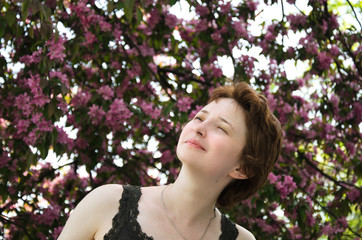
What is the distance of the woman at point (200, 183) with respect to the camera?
195 cm

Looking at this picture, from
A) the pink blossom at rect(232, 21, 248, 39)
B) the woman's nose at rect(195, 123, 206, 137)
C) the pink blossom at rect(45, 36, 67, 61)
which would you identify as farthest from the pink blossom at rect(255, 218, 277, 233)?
the woman's nose at rect(195, 123, 206, 137)

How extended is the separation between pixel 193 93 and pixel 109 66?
0.66 metres

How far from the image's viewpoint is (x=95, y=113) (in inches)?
118

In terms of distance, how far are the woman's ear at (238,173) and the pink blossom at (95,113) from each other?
1.08 metres

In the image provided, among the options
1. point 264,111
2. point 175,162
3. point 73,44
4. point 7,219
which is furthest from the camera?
point 175,162

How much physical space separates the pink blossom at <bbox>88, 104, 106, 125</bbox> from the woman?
0.94m

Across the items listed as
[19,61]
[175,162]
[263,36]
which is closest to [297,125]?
[263,36]

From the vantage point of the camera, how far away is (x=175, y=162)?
362cm

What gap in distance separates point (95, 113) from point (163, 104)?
1.79 ft

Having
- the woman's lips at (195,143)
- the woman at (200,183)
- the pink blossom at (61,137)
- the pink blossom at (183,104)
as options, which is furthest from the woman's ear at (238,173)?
the pink blossom at (183,104)

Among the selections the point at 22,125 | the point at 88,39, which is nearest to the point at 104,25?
the point at 88,39

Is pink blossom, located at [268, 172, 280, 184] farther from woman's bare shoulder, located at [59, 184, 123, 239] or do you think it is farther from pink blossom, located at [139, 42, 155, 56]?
woman's bare shoulder, located at [59, 184, 123, 239]

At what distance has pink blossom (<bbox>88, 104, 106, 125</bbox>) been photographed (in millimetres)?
2992

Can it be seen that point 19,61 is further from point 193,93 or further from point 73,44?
point 193,93
